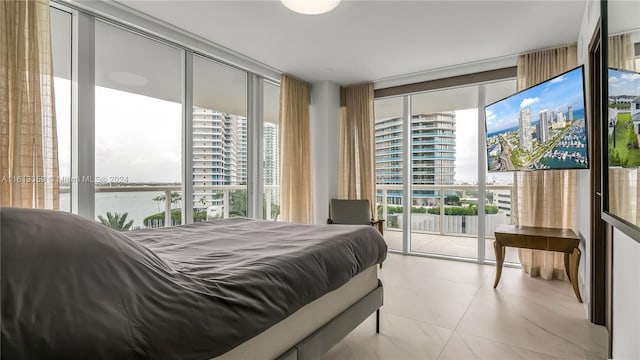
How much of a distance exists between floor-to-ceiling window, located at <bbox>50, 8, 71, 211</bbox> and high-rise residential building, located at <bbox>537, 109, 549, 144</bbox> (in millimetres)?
4126

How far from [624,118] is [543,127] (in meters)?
2.12

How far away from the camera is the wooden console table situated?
2.83 meters

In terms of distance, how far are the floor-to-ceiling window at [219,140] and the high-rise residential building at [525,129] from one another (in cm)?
316

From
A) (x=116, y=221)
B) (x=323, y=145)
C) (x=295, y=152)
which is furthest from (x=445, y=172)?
(x=116, y=221)

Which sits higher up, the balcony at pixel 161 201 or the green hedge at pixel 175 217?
the balcony at pixel 161 201

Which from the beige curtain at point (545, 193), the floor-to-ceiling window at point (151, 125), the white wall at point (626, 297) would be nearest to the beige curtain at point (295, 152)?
the floor-to-ceiling window at point (151, 125)

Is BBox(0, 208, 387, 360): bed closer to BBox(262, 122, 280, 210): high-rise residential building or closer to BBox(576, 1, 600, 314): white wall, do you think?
BBox(576, 1, 600, 314): white wall

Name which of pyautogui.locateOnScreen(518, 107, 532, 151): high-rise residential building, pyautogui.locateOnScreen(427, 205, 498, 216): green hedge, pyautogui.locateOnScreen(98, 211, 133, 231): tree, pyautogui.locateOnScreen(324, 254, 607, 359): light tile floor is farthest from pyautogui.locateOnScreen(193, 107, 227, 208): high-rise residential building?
pyautogui.locateOnScreen(518, 107, 532, 151): high-rise residential building

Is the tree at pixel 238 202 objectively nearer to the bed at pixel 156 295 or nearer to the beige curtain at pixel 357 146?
the beige curtain at pixel 357 146

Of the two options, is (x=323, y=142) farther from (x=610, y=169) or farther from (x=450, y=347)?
(x=610, y=169)

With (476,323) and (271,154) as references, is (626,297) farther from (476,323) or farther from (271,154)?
(271,154)

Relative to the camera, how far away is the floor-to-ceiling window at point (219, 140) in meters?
3.67

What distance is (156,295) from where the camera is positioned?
95 centimetres

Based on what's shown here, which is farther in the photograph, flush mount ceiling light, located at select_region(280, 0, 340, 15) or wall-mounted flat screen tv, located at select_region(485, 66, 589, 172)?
wall-mounted flat screen tv, located at select_region(485, 66, 589, 172)
